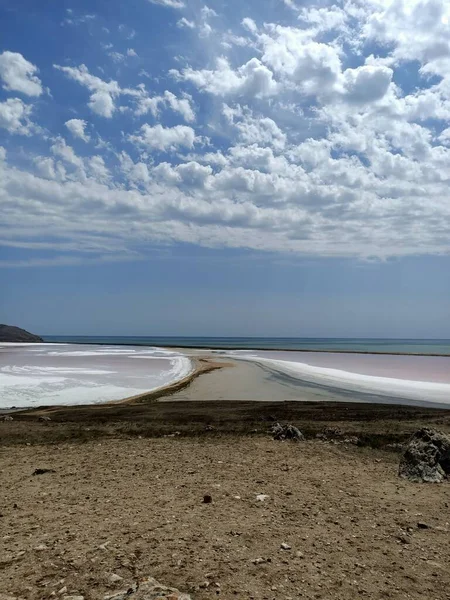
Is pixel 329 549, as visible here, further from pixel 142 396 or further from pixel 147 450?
pixel 142 396

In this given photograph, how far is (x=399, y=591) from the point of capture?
14.5 feet

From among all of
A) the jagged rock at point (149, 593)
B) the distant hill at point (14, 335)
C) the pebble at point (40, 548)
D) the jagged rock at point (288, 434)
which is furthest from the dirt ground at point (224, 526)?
the distant hill at point (14, 335)

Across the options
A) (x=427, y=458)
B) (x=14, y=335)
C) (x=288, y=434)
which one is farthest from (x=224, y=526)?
(x=14, y=335)

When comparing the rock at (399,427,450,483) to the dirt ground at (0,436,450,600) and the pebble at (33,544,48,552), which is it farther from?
the pebble at (33,544,48,552)

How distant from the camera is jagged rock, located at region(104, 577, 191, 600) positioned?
12.8ft

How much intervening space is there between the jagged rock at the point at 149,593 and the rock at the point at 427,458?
5.49 metres

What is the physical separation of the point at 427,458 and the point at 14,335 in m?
164

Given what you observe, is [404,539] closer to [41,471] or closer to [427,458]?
[427,458]

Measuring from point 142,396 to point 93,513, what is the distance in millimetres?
16957

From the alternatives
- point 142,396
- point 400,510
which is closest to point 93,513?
point 400,510

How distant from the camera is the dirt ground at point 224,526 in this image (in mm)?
4477

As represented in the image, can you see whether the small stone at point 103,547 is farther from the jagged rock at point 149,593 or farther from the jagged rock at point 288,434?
the jagged rock at point 288,434

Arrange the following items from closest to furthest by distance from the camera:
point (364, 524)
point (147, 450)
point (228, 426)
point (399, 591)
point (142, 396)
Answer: point (399, 591) < point (364, 524) < point (147, 450) < point (228, 426) < point (142, 396)

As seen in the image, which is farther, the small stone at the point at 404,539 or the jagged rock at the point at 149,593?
the small stone at the point at 404,539
